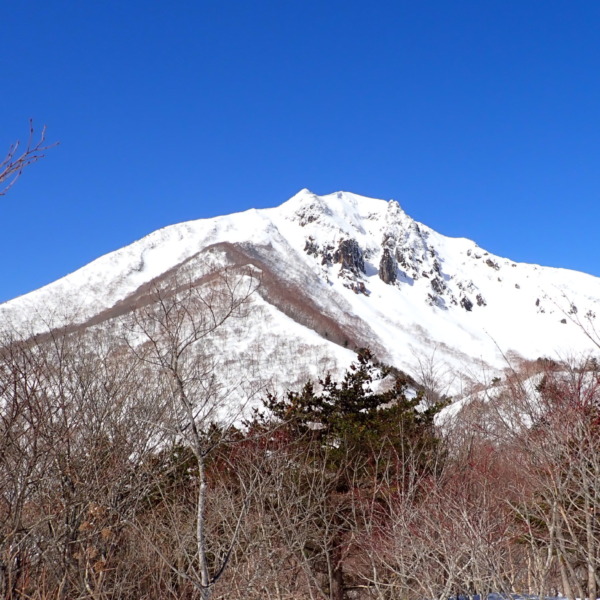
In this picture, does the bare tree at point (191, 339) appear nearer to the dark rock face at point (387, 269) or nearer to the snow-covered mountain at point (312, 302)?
the snow-covered mountain at point (312, 302)

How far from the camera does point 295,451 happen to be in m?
12.5

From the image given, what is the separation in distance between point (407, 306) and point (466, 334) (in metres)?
20.1

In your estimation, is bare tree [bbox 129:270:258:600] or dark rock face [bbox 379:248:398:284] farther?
dark rock face [bbox 379:248:398:284]

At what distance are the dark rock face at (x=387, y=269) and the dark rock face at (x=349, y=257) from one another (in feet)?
24.6

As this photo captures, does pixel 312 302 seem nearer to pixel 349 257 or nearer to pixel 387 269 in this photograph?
pixel 349 257

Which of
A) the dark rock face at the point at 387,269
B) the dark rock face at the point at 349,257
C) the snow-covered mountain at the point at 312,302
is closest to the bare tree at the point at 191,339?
the snow-covered mountain at the point at 312,302

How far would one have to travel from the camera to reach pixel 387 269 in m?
190

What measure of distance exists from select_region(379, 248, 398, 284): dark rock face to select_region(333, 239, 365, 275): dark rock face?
750cm

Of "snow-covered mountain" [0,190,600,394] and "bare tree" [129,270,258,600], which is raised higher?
"snow-covered mountain" [0,190,600,394]

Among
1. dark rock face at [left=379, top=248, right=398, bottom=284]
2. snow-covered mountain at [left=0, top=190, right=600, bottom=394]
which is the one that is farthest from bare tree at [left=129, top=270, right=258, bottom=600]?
dark rock face at [left=379, top=248, right=398, bottom=284]

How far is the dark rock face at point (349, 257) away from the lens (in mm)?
179375

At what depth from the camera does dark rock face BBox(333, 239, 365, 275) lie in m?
179

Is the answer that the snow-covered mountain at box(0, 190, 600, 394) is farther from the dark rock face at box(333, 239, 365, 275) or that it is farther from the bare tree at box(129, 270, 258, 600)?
the bare tree at box(129, 270, 258, 600)

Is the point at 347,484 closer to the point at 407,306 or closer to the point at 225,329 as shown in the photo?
the point at 225,329
